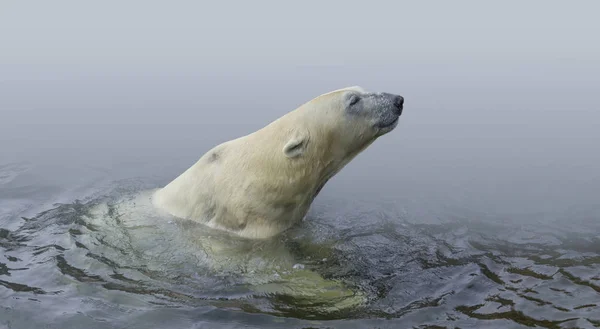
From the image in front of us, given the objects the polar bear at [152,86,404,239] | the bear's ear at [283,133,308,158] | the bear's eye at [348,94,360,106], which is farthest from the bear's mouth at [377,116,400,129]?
the bear's ear at [283,133,308,158]

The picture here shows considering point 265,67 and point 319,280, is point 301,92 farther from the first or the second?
point 319,280

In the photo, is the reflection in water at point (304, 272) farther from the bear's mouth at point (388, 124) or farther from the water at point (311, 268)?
the bear's mouth at point (388, 124)

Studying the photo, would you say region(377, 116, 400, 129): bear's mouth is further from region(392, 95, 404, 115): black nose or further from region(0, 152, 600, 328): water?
region(0, 152, 600, 328): water

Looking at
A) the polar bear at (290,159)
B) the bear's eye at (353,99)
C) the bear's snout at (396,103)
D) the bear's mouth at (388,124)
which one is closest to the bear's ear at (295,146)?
the polar bear at (290,159)

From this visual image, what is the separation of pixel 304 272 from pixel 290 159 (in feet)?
4.19

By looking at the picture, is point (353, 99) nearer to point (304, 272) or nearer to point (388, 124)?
point (388, 124)

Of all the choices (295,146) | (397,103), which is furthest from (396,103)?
(295,146)

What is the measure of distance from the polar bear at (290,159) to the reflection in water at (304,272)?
11.3 inches

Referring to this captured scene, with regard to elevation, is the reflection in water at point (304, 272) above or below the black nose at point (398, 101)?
below

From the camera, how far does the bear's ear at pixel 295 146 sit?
6879 mm

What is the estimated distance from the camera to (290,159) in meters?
6.96

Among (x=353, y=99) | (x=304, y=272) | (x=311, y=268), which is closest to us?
(x=304, y=272)

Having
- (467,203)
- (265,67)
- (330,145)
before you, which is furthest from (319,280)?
(265,67)

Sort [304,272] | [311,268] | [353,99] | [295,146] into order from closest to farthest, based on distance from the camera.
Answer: [304,272] < [311,268] < [295,146] < [353,99]
